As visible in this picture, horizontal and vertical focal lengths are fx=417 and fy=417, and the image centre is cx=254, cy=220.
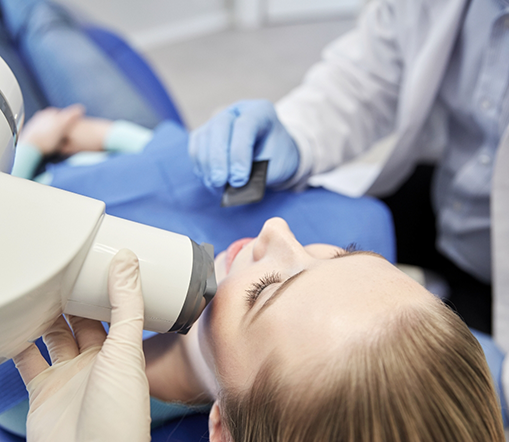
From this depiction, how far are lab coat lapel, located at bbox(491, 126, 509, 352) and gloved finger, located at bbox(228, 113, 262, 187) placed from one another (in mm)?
507

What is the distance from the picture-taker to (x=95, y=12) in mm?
2479

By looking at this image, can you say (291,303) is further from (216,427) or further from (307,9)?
(307,9)

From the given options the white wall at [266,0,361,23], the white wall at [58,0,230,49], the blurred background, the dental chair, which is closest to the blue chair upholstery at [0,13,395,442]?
the dental chair

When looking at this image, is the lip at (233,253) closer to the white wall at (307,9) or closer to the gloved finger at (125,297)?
the gloved finger at (125,297)

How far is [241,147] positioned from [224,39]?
2.43m

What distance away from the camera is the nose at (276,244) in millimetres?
588

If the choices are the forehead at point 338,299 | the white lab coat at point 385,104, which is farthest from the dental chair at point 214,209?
the forehead at point 338,299

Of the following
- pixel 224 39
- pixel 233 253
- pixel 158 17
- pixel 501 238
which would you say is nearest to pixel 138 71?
pixel 233 253

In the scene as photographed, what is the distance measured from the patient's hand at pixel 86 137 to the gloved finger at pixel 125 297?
2.52 ft

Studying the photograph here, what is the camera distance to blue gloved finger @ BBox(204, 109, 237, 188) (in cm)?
79

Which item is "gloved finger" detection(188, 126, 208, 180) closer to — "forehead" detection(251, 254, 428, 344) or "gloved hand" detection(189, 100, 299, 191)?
"gloved hand" detection(189, 100, 299, 191)

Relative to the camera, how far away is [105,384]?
460mm

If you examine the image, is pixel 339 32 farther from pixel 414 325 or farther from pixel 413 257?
pixel 414 325

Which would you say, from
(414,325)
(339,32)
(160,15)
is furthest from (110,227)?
(339,32)
